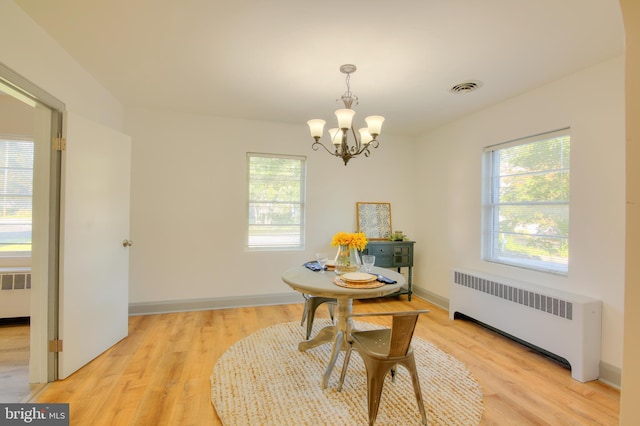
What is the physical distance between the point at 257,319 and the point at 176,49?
9.14 ft

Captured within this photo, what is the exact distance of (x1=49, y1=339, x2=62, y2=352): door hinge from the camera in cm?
222

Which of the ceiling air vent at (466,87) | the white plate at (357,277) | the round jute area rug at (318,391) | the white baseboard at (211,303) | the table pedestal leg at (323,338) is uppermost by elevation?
the ceiling air vent at (466,87)

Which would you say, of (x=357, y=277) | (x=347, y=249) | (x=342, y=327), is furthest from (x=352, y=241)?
(x=342, y=327)

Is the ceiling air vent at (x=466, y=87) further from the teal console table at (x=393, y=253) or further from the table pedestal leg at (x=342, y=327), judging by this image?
the table pedestal leg at (x=342, y=327)

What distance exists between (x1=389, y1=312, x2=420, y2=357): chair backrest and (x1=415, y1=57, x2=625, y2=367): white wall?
178 centimetres

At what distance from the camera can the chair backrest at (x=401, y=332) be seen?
163 centimetres

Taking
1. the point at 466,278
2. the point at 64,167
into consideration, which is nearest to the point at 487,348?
the point at 466,278

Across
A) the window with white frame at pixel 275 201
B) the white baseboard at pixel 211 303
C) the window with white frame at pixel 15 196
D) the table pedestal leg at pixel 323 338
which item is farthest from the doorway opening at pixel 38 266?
the window with white frame at pixel 275 201

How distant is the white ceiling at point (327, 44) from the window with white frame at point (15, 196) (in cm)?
139

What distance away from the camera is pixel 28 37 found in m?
1.89

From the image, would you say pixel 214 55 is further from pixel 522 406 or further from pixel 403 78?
A: pixel 522 406

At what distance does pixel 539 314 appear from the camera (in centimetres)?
262

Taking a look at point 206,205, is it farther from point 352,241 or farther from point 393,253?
point 393,253

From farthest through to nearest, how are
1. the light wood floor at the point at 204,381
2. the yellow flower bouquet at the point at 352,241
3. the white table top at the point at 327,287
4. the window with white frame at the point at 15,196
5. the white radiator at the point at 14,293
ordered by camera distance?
1. the window with white frame at the point at 15,196
2. the white radiator at the point at 14,293
3. the yellow flower bouquet at the point at 352,241
4. the white table top at the point at 327,287
5. the light wood floor at the point at 204,381
